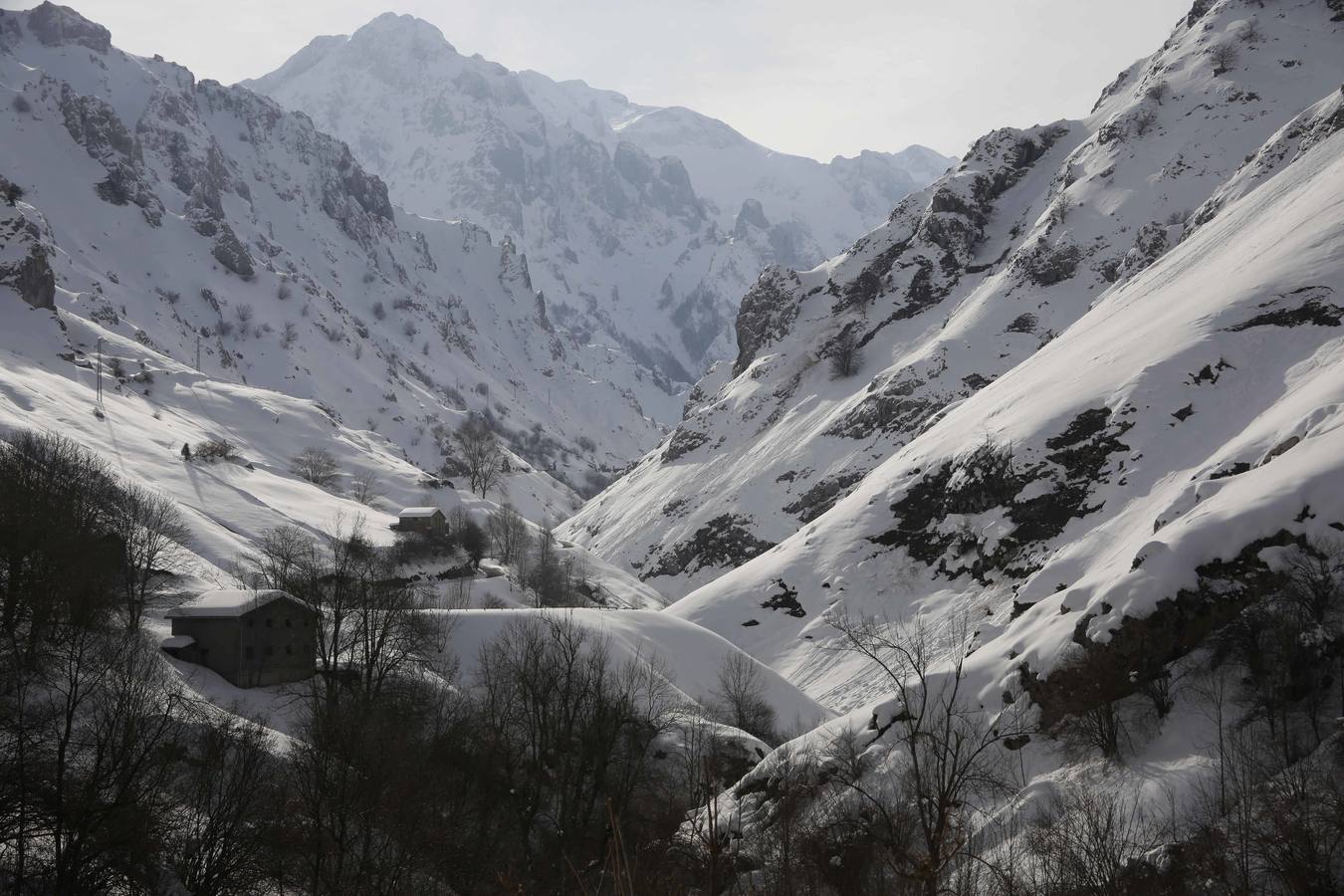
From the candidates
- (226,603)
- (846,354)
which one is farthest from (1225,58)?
(226,603)

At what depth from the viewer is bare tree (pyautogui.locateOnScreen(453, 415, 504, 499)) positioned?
134 metres

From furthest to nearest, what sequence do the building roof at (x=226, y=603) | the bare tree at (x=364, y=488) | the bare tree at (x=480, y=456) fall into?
1. the bare tree at (x=480, y=456)
2. the bare tree at (x=364, y=488)
3. the building roof at (x=226, y=603)

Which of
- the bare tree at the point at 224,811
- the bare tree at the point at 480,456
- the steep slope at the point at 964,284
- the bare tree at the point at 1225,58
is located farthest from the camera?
the bare tree at the point at 480,456

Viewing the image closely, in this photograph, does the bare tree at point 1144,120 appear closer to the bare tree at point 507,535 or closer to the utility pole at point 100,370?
the bare tree at point 507,535

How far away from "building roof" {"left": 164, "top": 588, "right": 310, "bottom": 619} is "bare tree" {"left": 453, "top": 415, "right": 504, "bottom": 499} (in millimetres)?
79498

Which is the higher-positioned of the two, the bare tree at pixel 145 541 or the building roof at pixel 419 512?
the bare tree at pixel 145 541

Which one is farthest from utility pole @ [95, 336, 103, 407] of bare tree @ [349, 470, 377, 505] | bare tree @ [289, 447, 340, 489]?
bare tree @ [349, 470, 377, 505]

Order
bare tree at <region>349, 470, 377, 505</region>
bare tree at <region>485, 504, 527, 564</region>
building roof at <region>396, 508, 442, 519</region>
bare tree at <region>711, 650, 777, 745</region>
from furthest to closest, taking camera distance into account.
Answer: bare tree at <region>349, 470, 377, 505</region> < bare tree at <region>485, 504, 527, 564</region> < building roof at <region>396, 508, 442, 519</region> < bare tree at <region>711, 650, 777, 745</region>

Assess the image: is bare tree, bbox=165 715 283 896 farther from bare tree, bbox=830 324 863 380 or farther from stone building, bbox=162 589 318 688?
bare tree, bbox=830 324 863 380

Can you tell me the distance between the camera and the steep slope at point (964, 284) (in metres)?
94.3

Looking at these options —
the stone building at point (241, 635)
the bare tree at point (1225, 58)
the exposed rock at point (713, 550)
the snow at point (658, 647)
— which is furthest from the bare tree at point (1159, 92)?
the stone building at point (241, 635)

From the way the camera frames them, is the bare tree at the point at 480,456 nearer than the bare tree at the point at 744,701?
No

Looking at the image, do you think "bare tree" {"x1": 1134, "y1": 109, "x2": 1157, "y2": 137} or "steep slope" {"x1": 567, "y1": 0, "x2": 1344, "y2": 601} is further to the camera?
"bare tree" {"x1": 1134, "y1": 109, "x2": 1157, "y2": 137}

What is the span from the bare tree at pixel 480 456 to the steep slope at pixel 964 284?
1738 cm
